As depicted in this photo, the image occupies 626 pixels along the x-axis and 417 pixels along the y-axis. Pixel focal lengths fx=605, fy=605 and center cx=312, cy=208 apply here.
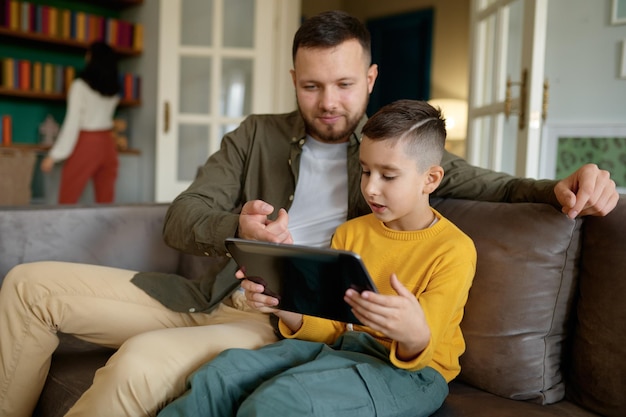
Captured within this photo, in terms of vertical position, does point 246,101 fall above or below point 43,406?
above

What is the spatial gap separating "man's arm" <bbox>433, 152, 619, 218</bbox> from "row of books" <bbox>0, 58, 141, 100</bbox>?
368cm

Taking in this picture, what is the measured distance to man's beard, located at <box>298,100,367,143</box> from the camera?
4.77 ft

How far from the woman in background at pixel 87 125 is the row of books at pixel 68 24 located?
2.54ft

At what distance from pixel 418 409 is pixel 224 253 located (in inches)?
19.6

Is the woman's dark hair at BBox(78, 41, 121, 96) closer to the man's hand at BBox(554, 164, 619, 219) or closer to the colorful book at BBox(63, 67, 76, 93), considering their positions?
the colorful book at BBox(63, 67, 76, 93)

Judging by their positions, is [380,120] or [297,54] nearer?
[380,120]

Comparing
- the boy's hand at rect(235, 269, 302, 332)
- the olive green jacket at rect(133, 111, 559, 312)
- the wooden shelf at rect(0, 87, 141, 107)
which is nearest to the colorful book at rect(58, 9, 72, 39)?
the wooden shelf at rect(0, 87, 141, 107)

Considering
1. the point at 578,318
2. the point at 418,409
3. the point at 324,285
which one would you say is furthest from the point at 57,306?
the point at 578,318

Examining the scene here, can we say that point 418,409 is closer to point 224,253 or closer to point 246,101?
point 224,253

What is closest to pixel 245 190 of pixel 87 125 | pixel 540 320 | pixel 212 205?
pixel 212 205

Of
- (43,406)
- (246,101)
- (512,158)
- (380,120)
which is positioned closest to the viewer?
(380,120)

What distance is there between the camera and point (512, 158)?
104 inches

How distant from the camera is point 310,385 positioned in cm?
98

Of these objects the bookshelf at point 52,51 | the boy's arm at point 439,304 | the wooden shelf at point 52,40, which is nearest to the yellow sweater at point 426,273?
the boy's arm at point 439,304
